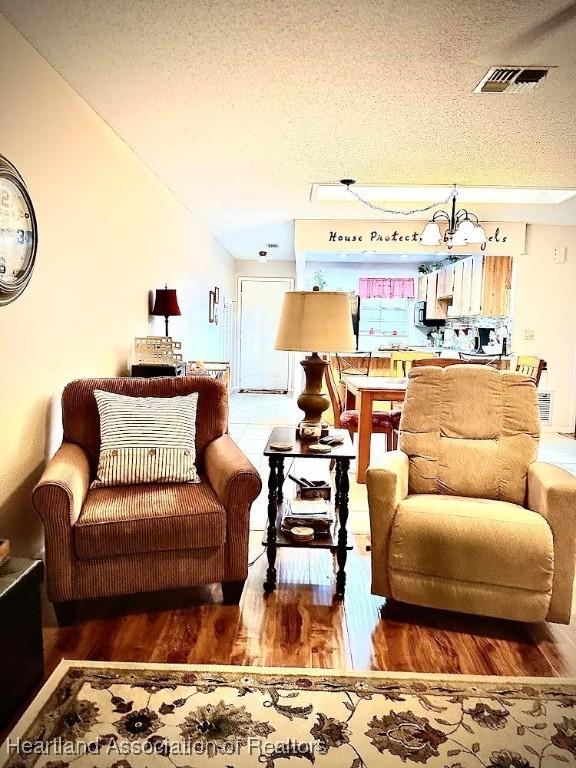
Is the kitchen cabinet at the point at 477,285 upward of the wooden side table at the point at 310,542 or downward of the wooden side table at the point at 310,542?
upward

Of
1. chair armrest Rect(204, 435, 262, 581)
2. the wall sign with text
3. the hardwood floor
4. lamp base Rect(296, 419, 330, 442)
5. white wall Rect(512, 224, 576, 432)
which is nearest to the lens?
the hardwood floor

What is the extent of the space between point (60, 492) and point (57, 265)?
4.09ft

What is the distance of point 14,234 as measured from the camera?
95.3 inches

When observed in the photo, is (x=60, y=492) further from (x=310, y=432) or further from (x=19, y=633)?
(x=310, y=432)

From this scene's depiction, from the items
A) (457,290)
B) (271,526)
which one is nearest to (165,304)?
(271,526)

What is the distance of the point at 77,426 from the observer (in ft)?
9.07

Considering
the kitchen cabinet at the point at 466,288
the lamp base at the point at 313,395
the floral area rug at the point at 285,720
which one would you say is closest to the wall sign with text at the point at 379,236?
the kitchen cabinet at the point at 466,288

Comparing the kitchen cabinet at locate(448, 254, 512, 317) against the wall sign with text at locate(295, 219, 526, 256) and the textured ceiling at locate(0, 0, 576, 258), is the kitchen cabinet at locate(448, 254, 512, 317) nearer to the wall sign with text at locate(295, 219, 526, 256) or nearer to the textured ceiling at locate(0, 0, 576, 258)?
the wall sign with text at locate(295, 219, 526, 256)

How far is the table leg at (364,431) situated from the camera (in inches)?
168

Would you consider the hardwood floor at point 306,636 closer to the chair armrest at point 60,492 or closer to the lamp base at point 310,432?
the chair armrest at point 60,492

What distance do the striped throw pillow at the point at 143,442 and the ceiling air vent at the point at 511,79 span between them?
211 centimetres

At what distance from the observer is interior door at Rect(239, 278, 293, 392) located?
10039 millimetres

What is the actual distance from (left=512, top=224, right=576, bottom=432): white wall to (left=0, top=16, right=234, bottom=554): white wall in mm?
4352

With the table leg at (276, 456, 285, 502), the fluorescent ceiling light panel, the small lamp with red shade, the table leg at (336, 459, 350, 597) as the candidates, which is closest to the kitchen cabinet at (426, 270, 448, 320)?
the fluorescent ceiling light panel
